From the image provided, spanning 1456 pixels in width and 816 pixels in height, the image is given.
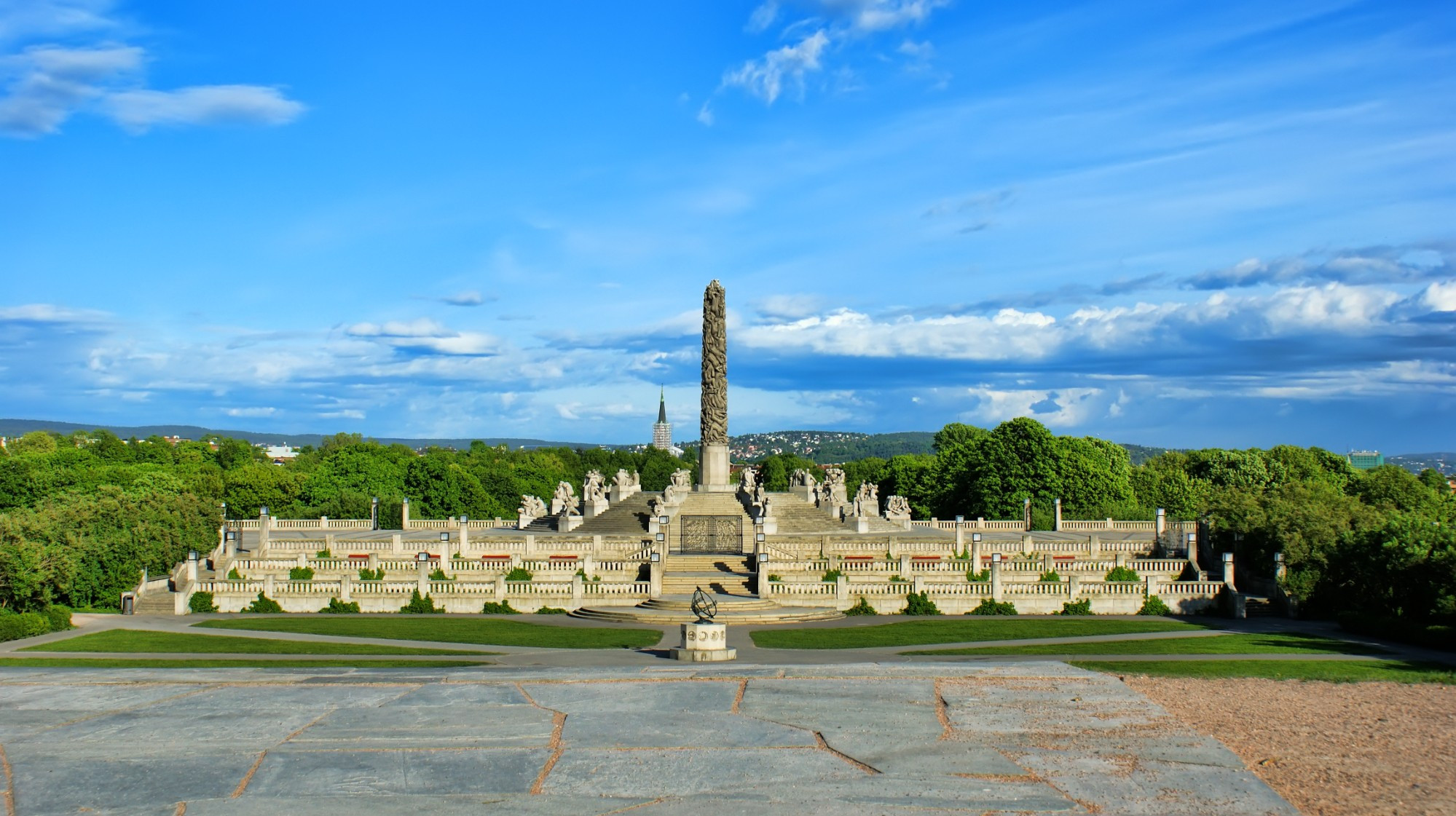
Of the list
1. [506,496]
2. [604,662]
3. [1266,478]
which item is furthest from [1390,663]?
[506,496]

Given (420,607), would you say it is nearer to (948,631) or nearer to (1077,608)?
(948,631)

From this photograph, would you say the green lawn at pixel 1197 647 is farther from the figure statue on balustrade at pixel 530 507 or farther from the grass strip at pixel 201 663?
the figure statue on balustrade at pixel 530 507

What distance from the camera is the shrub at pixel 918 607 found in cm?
4500

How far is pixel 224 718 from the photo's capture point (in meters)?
18.3

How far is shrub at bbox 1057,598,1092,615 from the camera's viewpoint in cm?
4528

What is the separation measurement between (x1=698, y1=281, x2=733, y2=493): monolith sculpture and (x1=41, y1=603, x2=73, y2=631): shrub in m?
45.9

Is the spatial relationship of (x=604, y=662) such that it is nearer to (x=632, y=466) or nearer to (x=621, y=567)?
(x=621, y=567)

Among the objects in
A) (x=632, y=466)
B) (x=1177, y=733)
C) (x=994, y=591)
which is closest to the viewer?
(x=1177, y=733)

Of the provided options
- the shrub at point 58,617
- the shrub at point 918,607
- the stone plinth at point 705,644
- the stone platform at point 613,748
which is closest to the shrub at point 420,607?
the shrub at point 58,617

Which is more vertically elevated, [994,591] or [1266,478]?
[1266,478]

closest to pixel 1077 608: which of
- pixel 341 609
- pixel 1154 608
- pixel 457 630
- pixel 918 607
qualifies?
pixel 1154 608

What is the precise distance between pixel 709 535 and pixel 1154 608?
21.5 m

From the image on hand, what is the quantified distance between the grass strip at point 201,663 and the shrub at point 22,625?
6009 millimetres

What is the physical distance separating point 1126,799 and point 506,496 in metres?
99.4
